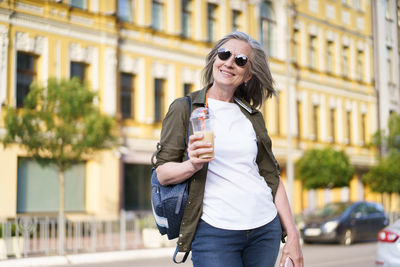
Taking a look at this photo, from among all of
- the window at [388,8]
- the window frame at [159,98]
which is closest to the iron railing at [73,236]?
the window frame at [159,98]

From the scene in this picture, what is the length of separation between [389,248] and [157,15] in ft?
62.0

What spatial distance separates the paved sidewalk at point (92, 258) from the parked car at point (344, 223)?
4431mm

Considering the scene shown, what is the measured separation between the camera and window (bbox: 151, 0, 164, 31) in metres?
24.3

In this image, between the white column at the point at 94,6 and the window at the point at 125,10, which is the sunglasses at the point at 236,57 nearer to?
the white column at the point at 94,6

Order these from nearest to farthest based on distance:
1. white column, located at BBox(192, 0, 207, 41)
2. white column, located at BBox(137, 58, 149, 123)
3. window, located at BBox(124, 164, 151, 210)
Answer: window, located at BBox(124, 164, 151, 210), white column, located at BBox(137, 58, 149, 123), white column, located at BBox(192, 0, 207, 41)

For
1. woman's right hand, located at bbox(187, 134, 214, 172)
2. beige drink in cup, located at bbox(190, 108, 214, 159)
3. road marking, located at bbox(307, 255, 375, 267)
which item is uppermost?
beige drink in cup, located at bbox(190, 108, 214, 159)

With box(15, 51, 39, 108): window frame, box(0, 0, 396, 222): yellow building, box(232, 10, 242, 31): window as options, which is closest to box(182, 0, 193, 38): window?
box(0, 0, 396, 222): yellow building

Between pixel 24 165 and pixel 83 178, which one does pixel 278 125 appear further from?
pixel 24 165

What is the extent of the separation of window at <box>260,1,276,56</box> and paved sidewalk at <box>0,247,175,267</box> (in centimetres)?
1627

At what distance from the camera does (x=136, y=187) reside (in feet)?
76.3

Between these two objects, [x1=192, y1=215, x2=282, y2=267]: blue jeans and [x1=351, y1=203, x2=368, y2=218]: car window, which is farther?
[x1=351, y1=203, x2=368, y2=218]: car window

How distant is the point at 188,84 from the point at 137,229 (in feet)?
34.4

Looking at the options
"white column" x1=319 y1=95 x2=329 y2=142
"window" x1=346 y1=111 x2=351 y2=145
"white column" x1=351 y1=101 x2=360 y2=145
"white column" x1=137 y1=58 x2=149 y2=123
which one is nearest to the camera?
"white column" x1=137 y1=58 x2=149 y2=123

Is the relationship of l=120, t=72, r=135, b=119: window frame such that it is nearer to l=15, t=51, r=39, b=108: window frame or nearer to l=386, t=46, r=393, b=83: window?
l=15, t=51, r=39, b=108: window frame
